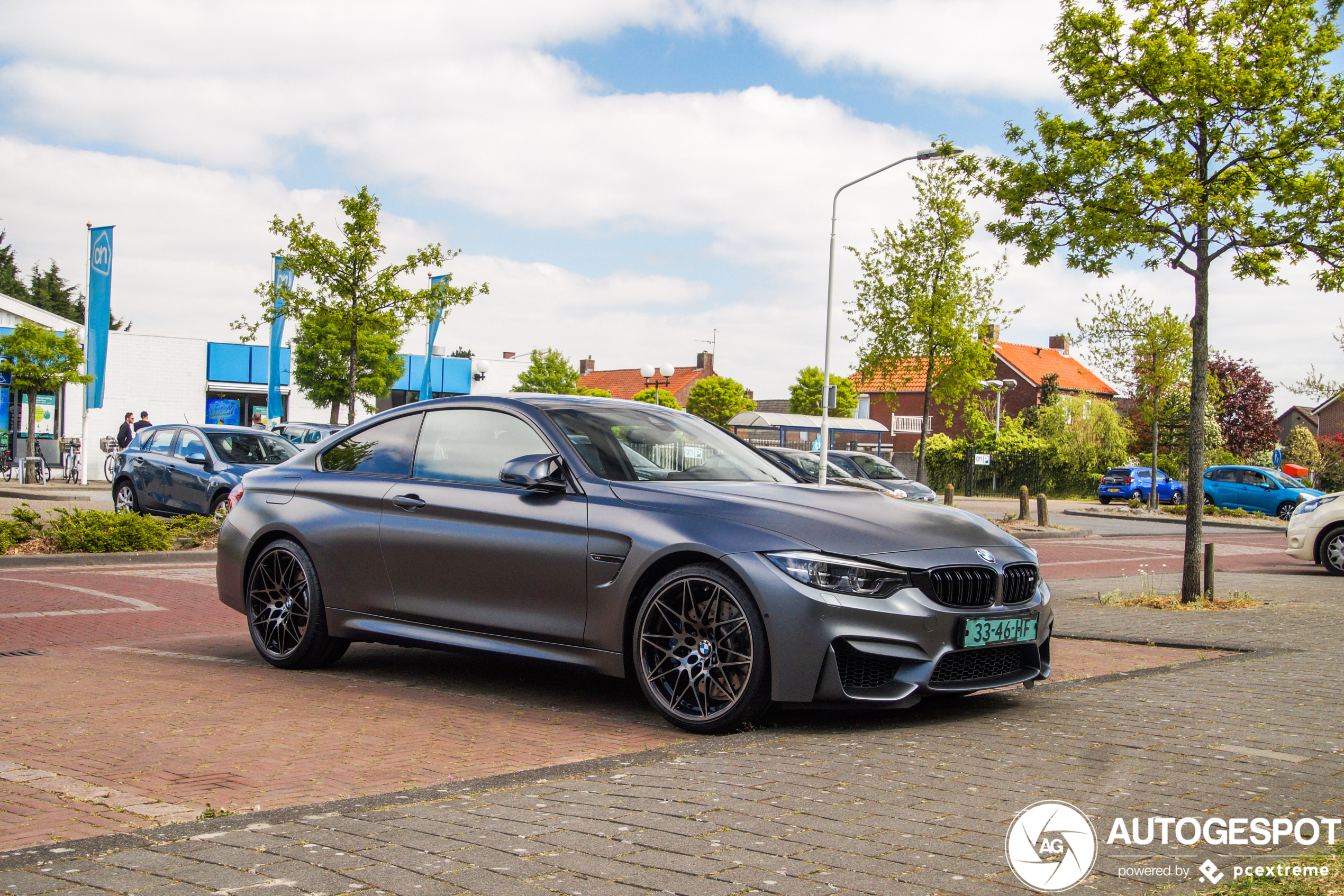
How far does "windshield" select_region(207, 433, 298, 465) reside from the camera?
53.3ft

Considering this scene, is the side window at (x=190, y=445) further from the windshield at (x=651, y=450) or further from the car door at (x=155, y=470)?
the windshield at (x=651, y=450)

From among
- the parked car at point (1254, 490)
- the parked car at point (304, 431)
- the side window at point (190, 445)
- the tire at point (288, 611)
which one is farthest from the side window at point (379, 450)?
the parked car at point (1254, 490)

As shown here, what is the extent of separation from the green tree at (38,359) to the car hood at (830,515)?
28564mm

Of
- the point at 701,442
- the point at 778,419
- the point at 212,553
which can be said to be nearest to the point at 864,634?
the point at 701,442

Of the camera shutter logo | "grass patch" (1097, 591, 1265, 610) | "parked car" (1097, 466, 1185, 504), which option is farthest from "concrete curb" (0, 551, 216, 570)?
"parked car" (1097, 466, 1185, 504)

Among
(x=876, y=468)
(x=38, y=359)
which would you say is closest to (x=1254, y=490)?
(x=876, y=468)

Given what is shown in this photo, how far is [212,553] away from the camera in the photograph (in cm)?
1396

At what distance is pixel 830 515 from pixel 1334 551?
1319 centimetres

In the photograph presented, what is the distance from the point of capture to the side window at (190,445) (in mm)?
16312

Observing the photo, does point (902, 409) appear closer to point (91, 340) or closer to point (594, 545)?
point (91, 340)

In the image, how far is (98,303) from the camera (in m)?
30.0

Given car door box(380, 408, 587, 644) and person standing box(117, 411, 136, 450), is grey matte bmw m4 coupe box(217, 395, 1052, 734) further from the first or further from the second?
person standing box(117, 411, 136, 450)

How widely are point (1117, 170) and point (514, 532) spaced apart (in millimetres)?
8076

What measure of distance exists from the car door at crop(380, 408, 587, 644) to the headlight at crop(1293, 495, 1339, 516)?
1340cm
